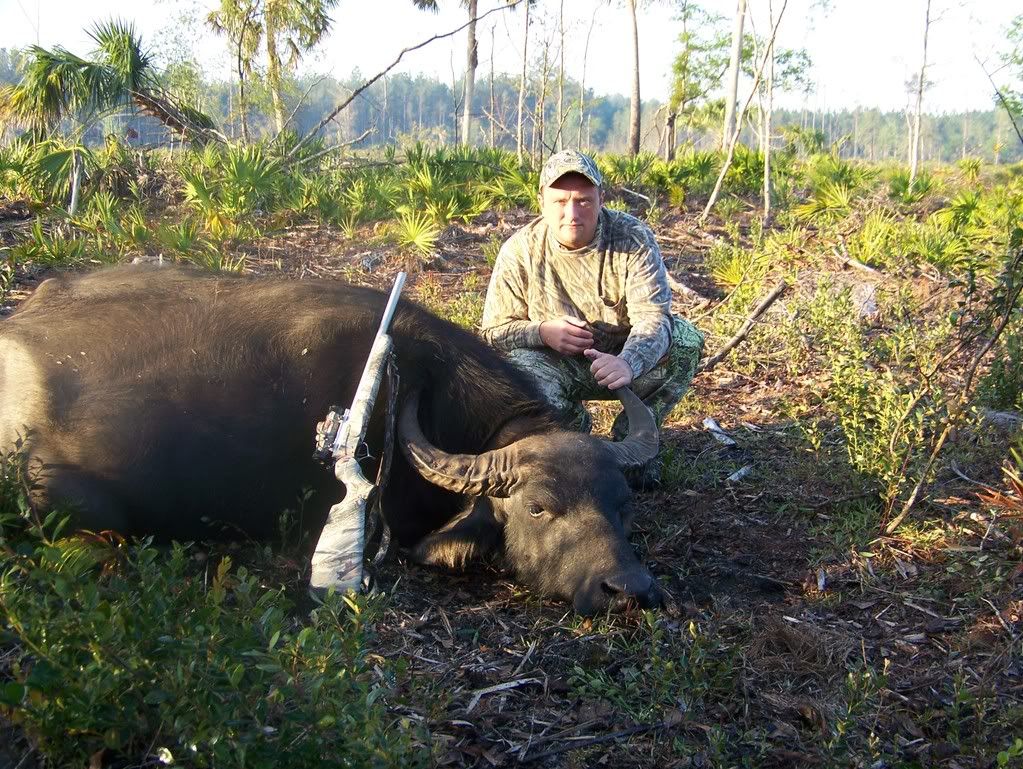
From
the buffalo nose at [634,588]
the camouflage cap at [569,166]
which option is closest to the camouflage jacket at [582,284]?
the camouflage cap at [569,166]

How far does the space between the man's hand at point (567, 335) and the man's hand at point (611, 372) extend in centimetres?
40

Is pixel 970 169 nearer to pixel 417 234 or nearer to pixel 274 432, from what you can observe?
pixel 417 234

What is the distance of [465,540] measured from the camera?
3.77m

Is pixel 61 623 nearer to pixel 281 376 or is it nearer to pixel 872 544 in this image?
pixel 281 376

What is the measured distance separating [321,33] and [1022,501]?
2092 centimetres

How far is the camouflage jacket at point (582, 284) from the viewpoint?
205 inches

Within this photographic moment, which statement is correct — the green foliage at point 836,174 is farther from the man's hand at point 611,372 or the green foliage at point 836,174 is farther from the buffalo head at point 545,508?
the buffalo head at point 545,508

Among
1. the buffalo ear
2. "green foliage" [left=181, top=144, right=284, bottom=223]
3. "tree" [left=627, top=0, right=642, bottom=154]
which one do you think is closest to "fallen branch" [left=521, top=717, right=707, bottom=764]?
the buffalo ear

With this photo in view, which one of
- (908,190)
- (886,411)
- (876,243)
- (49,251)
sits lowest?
(886,411)

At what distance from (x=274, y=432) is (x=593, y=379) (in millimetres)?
2144

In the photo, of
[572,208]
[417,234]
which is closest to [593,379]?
[572,208]

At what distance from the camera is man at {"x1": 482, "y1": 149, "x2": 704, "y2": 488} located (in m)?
5.00

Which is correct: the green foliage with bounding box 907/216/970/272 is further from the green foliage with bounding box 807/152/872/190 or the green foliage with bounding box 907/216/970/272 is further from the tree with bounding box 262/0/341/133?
the tree with bounding box 262/0/341/133

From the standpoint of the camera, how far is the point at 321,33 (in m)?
21.3
